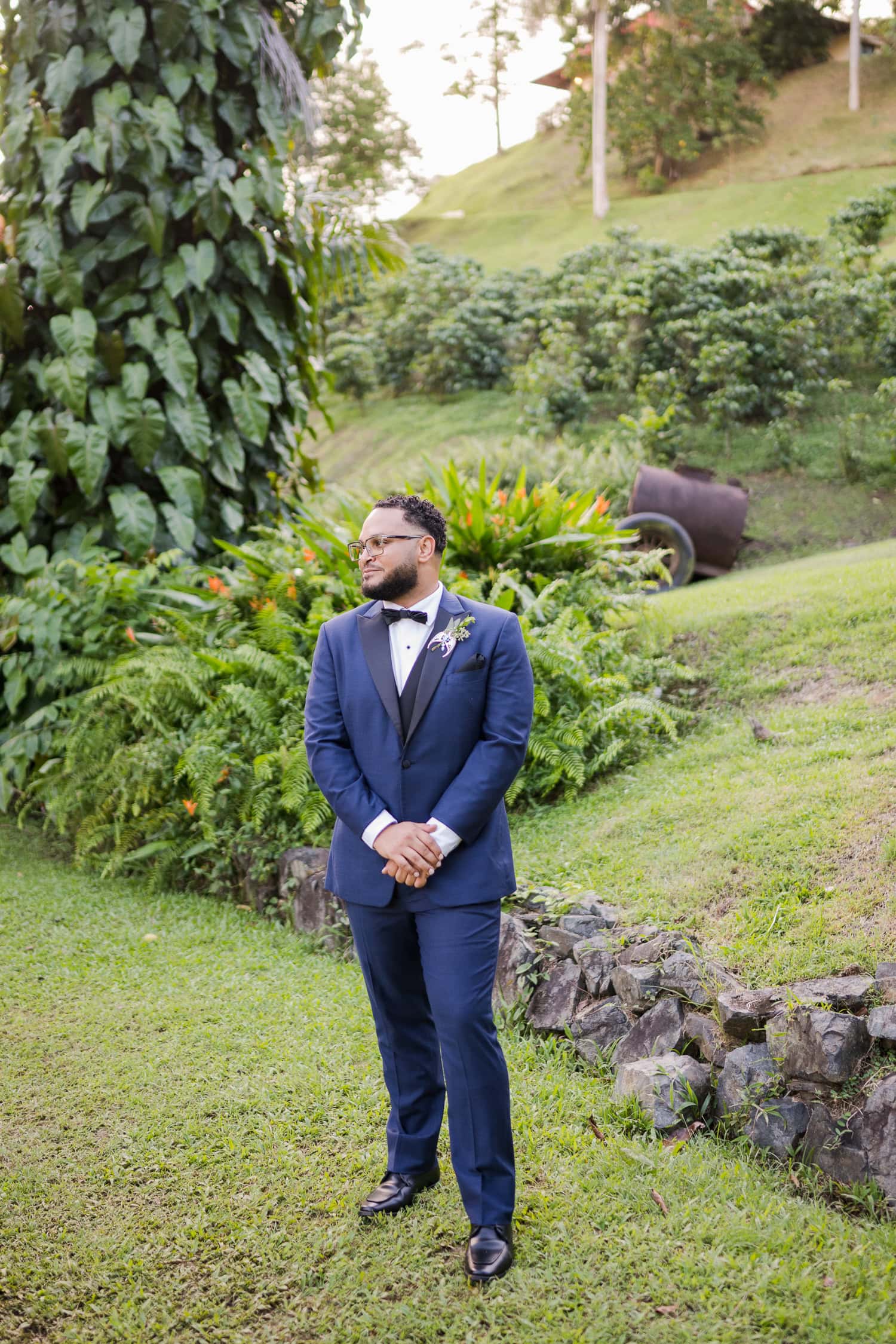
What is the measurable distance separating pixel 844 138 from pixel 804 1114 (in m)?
31.3

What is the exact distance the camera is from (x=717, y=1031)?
3.40m

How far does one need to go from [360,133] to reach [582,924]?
31.5 m

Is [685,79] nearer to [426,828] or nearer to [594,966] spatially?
[594,966]

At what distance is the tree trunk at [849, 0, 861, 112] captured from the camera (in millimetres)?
29125

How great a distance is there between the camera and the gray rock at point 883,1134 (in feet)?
9.32

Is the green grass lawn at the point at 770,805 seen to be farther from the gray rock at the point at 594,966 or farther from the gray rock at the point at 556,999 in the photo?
the gray rock at the point at 556,999

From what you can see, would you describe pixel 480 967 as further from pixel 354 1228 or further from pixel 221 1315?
pixel 221 1315

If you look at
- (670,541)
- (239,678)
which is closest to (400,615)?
(239,678)

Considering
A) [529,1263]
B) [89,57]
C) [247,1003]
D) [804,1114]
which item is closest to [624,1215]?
[529,1263]

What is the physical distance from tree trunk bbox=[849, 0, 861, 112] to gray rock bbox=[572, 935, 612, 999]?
32.5 metres

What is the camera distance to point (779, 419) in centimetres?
1436

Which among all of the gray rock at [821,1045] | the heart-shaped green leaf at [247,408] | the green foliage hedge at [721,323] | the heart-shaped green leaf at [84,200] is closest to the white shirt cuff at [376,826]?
the gray rock at [821,1045]

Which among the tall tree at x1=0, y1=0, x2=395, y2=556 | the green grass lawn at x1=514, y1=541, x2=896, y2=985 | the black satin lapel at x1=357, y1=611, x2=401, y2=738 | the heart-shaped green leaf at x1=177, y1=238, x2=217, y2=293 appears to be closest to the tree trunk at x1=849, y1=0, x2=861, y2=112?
the tall tree at x1=0, y1=0, x2=395, y2=556

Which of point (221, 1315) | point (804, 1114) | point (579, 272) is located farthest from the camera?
point (579, 272)
